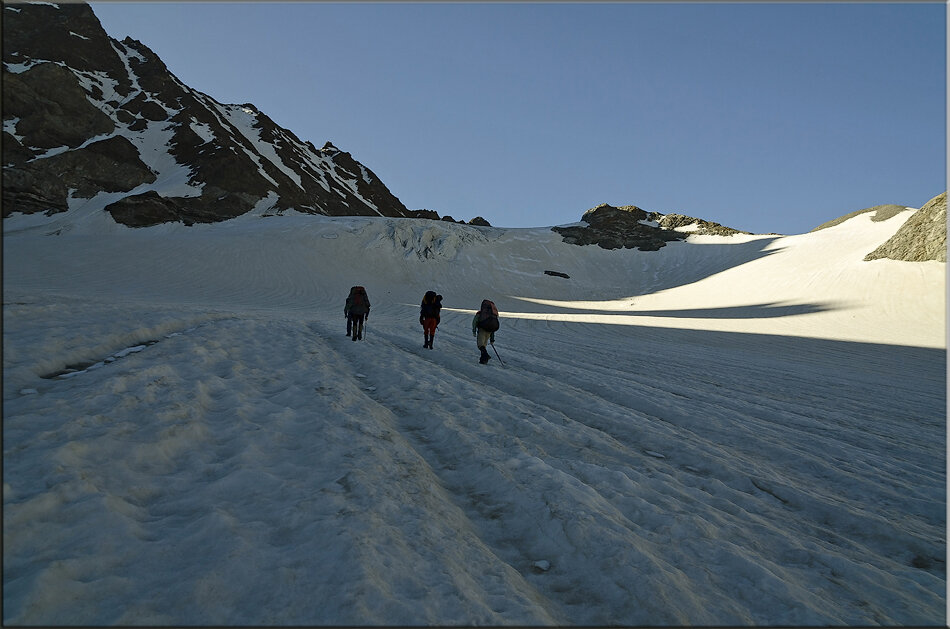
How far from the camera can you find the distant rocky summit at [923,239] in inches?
989

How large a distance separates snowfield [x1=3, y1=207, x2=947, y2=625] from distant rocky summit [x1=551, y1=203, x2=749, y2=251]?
41001 mm

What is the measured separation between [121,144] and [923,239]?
81.9 metres

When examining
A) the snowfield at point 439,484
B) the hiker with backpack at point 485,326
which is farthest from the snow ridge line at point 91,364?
the hiker with backpack at point 485,326

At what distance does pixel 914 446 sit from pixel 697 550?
214 inches

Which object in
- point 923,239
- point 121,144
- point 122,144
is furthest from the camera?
point 122,144

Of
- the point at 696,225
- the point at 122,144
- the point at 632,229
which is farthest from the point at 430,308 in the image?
the point at 122,144

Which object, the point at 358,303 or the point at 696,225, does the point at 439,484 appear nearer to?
the point at 358,303

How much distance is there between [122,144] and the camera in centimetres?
5950

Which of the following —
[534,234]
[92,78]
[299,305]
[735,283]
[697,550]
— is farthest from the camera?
[92,78]

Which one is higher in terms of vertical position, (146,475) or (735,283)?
(735,283)

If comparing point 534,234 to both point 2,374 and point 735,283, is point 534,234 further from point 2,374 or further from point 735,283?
point 2,374

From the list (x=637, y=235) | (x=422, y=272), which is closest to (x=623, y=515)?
(x=422, y=272)

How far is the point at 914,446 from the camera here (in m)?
6.19

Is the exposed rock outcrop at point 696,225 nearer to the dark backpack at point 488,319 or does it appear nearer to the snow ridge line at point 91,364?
the dark backpack at point 488,319
